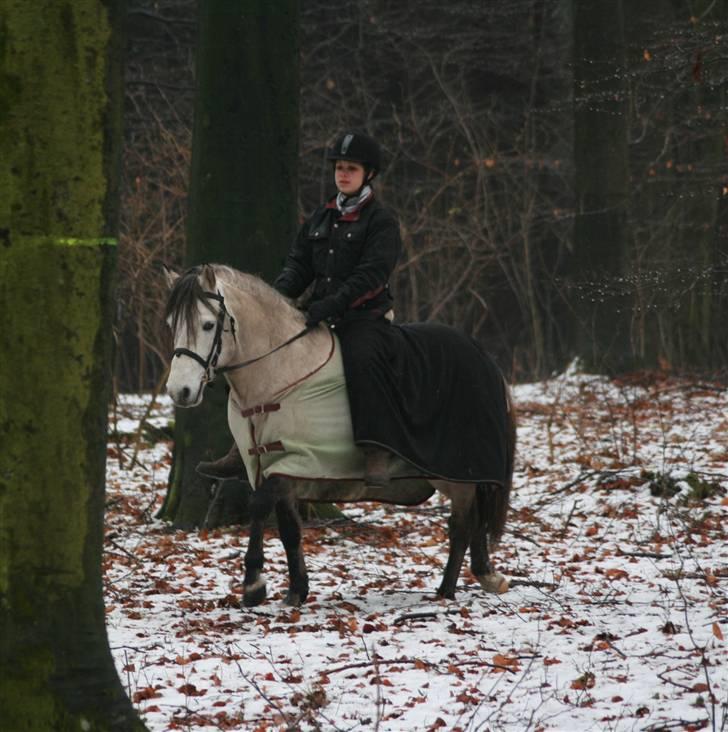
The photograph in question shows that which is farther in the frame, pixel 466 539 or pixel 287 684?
pixel 466 539

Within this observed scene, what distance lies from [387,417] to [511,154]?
19088mm

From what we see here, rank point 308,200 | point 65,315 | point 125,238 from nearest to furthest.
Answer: point 65,315, point 125,238, point 308,200

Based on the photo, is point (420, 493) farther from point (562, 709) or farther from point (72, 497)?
point (72, 497)

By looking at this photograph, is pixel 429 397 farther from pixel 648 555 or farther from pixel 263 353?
pixel 648 555

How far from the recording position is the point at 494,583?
7.40 metres

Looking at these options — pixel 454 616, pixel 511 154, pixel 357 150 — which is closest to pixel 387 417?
pixel 454 616

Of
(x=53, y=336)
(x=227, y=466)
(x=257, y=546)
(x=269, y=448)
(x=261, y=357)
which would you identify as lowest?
(x=257, y=546)

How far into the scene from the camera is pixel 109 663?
405cm

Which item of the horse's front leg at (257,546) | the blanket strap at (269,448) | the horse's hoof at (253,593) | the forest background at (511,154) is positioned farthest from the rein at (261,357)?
the forest background at (511,154)

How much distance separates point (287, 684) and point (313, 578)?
2.77m

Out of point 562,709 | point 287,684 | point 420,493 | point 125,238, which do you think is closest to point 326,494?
point 420,493

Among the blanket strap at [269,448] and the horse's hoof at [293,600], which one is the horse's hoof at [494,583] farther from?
the blanket strap at [269,448]

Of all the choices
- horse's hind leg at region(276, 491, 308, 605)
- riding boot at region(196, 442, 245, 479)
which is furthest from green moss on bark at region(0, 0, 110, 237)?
riding boot at region(196, 442, 245, 479)

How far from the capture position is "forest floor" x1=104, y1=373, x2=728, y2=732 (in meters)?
4.82
